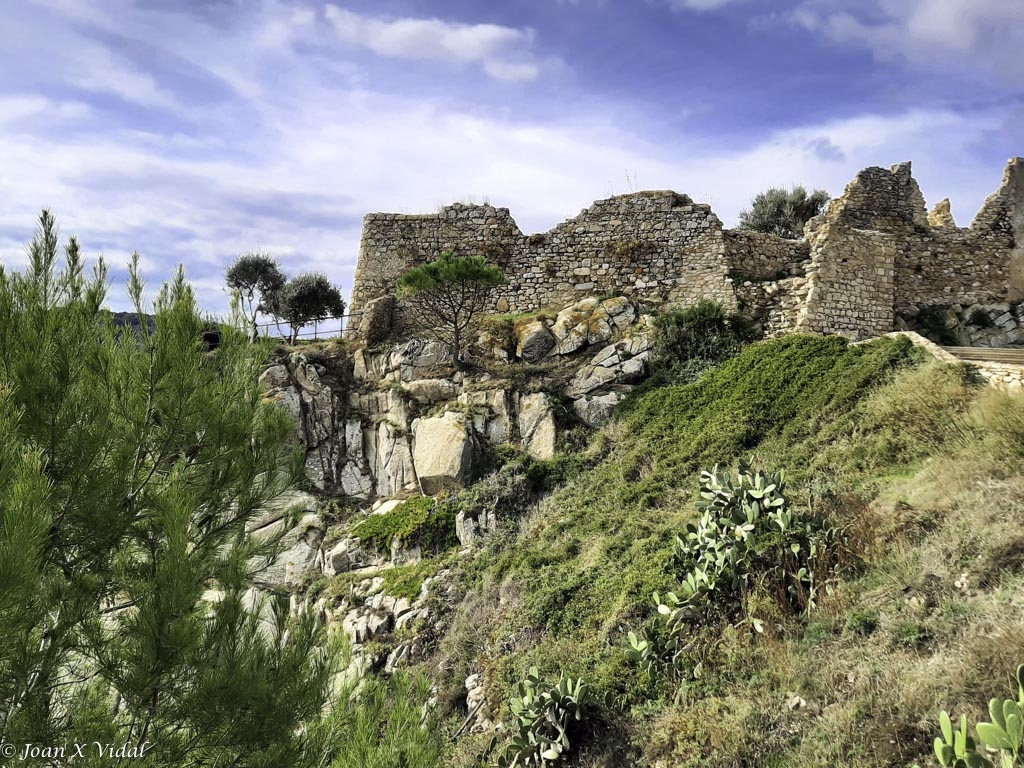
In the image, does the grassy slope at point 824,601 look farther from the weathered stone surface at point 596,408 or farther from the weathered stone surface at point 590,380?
the weathered stone surface at point 590,380

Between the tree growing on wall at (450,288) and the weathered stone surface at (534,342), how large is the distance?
1185mm

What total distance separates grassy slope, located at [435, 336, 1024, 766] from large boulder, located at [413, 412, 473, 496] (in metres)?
1.96

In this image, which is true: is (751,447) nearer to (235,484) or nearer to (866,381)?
(866,381)

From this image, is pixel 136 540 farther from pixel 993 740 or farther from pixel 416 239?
pixel 416 239

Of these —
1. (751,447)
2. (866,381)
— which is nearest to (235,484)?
(751,447)

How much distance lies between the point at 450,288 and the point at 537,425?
3837mm

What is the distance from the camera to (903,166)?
1602 centimetres

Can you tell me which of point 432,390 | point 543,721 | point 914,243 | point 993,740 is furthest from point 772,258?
point 993,740

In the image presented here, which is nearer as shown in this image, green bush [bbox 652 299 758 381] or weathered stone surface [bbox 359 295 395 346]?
green bush [bbox 652 299 758 381]

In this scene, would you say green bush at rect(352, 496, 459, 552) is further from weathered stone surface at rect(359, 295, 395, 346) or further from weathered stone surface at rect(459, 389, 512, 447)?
weathered stone surface at rect(359, 295, 395, 346)

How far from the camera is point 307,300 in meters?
19.0

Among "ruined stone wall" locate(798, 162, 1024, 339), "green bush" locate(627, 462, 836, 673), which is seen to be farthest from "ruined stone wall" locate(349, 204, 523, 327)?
"green bush" locate(627, 462, 836, 673)

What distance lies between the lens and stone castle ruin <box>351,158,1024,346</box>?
13.9 meters

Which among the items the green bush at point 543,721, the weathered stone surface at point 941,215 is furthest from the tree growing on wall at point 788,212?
the green bush at point 543,721
